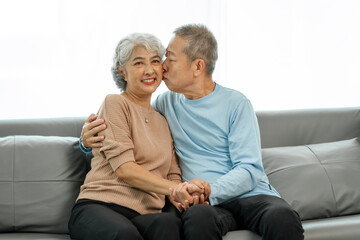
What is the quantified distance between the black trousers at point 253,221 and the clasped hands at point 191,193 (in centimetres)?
6

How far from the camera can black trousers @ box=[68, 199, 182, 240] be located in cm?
179

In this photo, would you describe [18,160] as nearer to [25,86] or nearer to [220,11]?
[25,86]

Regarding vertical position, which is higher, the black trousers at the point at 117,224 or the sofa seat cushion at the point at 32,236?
the black trousers at the point at 117,224

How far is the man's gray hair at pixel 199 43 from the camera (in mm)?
2262

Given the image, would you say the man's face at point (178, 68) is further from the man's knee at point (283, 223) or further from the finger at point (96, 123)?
the man's knee at point (283, 223)

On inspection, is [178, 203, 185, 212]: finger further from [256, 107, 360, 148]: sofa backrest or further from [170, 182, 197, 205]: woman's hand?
[256, 107, 360, 148]: sofa backrest

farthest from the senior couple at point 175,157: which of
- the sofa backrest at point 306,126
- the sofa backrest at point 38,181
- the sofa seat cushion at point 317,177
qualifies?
the sofa backrest at point 306,126

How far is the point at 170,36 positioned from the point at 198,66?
94 cm

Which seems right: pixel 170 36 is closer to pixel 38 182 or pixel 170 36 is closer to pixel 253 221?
pixel 38 182

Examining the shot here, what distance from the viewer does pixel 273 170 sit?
252cm

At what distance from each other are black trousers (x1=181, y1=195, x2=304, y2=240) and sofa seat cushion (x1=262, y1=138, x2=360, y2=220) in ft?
1.36

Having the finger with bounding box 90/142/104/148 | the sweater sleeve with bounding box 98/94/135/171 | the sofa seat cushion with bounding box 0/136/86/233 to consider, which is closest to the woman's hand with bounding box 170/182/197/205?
the sweater sleeve with bounding box 98/94/135/171

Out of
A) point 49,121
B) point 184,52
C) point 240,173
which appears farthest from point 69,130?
point 240,173

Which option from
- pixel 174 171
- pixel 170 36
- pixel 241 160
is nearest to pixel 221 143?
pixel 241 160
